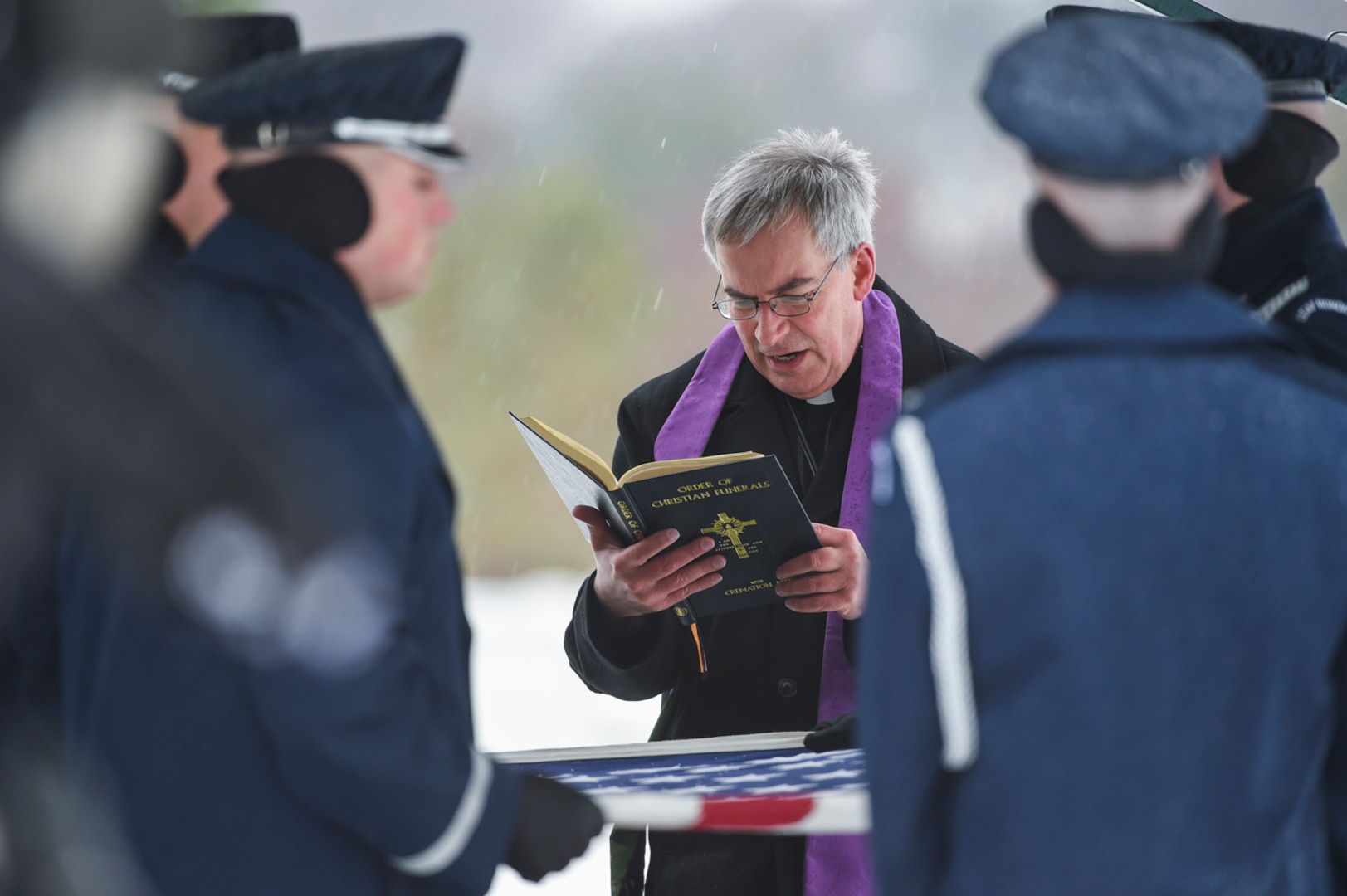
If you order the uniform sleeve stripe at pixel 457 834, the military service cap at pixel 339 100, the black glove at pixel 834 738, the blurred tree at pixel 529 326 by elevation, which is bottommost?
the blurred tree at pixel 529 326

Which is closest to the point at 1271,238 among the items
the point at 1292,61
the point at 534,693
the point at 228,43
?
the point at 1292,61

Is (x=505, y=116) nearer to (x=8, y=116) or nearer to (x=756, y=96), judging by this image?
(x=756, y=96)

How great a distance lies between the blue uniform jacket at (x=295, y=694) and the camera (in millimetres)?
1406

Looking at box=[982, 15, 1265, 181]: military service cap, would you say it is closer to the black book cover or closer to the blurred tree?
the black book cover

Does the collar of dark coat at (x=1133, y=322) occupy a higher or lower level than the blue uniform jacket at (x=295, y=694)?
higher

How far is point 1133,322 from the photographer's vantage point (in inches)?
49.9

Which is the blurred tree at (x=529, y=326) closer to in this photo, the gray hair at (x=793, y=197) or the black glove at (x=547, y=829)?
the gray hair at (x=793, y=197)

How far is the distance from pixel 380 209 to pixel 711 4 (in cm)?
1332

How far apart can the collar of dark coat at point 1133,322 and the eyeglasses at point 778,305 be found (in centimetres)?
135

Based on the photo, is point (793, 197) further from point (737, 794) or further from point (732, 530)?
point (737, 794)

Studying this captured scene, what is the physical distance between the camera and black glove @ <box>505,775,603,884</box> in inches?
63.5

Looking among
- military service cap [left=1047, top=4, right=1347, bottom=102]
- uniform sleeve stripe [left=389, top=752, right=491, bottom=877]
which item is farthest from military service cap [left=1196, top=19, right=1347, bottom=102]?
uniform sleeve stripe [left=389, top=752, right=491, bottom=877]

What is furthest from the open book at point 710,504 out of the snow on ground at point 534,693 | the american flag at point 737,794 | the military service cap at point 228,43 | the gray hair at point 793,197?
the snow on ground at point 534,693

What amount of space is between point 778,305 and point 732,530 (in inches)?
22.1
